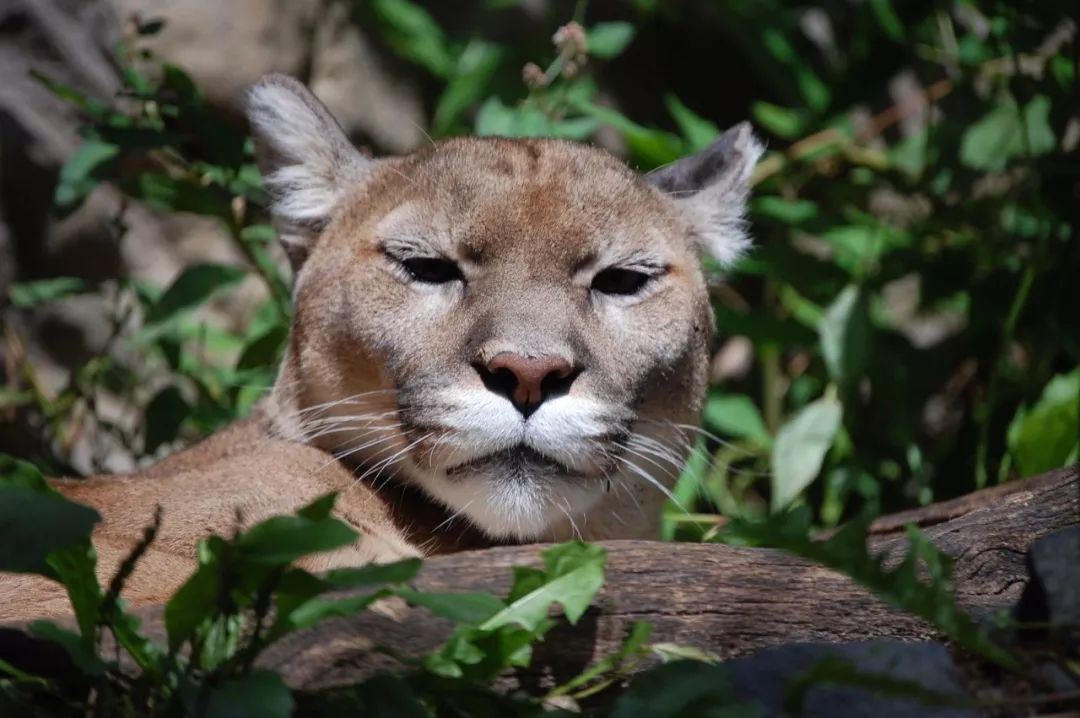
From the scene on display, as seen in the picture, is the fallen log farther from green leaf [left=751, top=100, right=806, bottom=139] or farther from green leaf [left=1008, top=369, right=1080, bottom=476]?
green leaf [left=751, top=100, right=806, bottom=139]

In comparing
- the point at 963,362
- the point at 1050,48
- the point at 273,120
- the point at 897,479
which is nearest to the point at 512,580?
the point at 273,120

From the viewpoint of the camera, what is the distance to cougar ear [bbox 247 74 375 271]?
4719 mm

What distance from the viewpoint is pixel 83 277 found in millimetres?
6992

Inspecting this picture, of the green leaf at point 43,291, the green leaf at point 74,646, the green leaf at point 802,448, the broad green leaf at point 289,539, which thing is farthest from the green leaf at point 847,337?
the green leaf at point 74,646

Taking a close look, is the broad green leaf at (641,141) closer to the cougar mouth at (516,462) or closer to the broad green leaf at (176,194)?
the broad green leaf at (176,194)

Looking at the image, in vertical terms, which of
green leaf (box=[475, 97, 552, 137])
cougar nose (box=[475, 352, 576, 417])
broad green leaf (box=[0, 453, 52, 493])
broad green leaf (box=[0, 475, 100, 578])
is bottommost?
broad green leaf (box=[0, 453, 52, 493])

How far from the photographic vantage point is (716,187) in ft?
16.5

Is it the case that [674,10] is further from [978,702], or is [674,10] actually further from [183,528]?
[978,702]

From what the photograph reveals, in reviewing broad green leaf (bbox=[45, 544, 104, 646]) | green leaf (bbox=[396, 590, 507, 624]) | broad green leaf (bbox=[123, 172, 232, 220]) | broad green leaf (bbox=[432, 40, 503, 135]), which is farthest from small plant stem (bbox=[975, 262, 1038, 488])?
broad green leaf (bbox=[45, 544, 104, 646])

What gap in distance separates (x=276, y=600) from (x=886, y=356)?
4.72 meters

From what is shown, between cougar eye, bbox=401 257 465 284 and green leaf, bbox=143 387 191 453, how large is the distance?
183 centimetres

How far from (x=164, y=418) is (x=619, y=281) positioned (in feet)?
7.34

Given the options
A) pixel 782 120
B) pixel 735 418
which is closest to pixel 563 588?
pixel 735 418

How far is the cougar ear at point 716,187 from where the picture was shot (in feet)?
16.4
